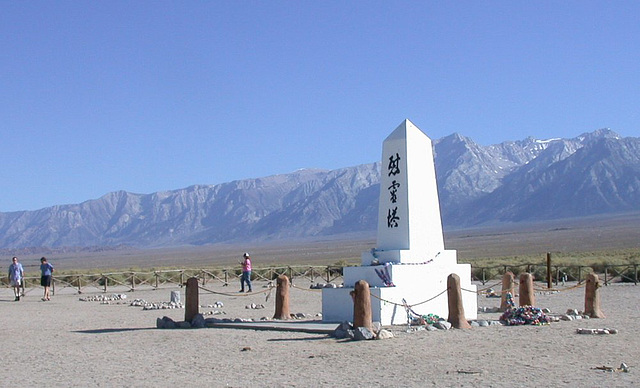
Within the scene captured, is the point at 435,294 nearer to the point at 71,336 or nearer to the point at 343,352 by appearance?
the point at 343,352

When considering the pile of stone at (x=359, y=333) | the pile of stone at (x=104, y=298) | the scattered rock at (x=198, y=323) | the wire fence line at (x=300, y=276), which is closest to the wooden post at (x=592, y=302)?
the pile of stone at (x=359, y=333)

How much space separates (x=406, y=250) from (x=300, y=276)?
21.9 meters

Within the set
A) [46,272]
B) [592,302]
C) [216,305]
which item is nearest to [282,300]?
[216,305]

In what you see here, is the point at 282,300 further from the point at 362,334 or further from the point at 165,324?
the point at 362,334

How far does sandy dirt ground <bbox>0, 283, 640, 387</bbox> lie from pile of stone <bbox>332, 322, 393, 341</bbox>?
8.6 inches

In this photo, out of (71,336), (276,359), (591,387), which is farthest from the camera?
(71,336)

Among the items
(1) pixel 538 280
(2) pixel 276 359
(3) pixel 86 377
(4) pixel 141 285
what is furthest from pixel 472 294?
(4) pixel 141 285

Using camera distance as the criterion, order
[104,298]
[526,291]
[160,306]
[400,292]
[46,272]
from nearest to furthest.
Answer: [400,292] → [526,291] → [160,306] → [46,272] → [104,298]

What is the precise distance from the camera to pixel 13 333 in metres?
18.2

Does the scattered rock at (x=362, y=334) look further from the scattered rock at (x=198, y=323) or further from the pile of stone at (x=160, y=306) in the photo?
the pile of stone at (x=160, y=306)

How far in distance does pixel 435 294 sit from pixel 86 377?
8.24 m

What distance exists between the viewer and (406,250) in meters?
18.2

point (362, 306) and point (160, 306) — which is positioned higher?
point (362, 306)

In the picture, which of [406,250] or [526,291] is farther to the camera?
[526,291]
